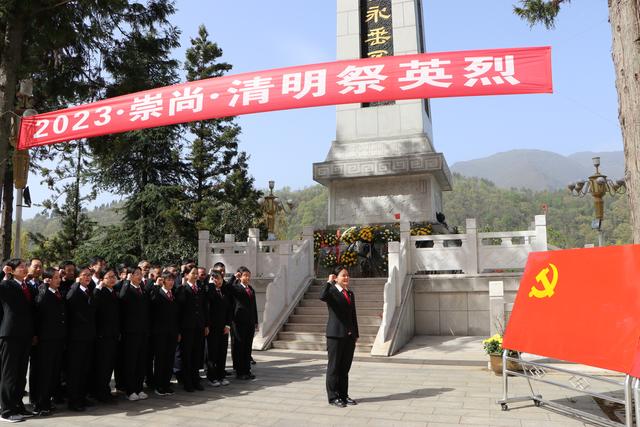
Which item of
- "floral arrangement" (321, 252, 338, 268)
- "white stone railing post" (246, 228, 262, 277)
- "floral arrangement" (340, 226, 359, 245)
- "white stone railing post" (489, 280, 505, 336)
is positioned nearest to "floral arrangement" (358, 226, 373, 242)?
"floral arrangement" (340, 226, 359, 245)

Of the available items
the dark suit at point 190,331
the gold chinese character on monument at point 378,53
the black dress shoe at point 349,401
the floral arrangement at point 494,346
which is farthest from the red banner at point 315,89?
the gold chinese character on monument at point 378,53

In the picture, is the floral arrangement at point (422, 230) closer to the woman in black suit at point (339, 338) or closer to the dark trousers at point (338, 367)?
the woman in black suit at point (339, 338)

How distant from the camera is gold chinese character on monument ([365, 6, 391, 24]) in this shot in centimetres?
1645

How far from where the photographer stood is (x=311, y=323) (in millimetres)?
10484

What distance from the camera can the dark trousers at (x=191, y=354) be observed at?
6.62 m

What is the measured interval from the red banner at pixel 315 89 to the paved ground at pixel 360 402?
4005 mm

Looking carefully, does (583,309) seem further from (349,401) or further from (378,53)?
A: (378,53)

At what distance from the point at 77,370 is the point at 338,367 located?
298cm

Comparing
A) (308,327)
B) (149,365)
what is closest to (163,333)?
(149,365)

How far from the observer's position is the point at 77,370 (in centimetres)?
564

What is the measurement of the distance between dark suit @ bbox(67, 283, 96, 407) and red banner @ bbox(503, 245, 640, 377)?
4.82 meters

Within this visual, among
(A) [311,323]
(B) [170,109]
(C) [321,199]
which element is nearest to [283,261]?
(A) [311,323]

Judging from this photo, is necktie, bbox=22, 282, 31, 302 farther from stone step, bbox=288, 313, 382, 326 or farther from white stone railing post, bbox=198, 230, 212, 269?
white stone railing post, bbox=198, 230, 212, 269

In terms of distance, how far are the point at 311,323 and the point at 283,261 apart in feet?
5.41
